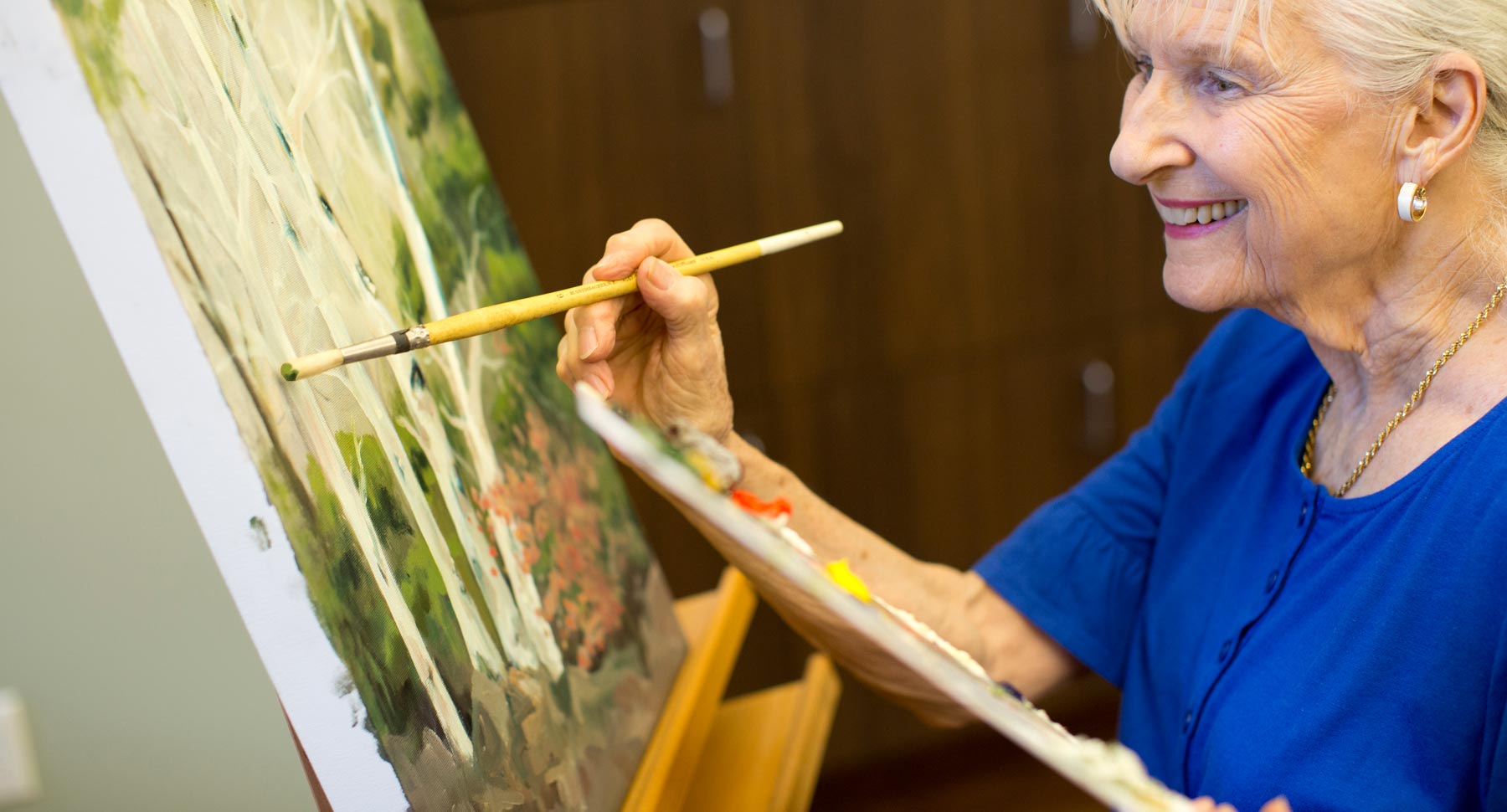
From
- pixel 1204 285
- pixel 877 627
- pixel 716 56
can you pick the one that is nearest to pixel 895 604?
pixel 1204 285

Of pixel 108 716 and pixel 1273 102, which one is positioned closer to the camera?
pixel 1273 102

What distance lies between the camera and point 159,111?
26.7 inches

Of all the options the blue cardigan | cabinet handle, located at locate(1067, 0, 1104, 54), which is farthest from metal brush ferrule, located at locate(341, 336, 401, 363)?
cabinet handle, located at locate(1067, 0, 1104, 54)

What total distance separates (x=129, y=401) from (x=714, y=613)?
63 centimetres

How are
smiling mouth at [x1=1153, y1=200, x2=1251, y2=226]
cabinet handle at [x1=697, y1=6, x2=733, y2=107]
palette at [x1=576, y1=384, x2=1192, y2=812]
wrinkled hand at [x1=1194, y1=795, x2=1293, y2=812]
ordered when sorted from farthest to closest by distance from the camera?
cabinet handle at [x1=697, y1=6, x2=733, y2=107] → smiling mouth at [x1=1153, y1=200, x2=1251, y2=226] → wrinkled hand at [x1=1194, y1=795, x2=1293, y2=812] → palette at [x1=576, y1=384, x2=1192, y2=812]

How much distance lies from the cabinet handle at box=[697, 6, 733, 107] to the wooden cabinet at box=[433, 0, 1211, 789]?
11mm

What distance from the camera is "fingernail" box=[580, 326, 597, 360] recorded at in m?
0.94

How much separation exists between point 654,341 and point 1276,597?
0.57 metres

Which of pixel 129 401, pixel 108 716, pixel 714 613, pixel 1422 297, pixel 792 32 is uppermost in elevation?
pixel 792 32

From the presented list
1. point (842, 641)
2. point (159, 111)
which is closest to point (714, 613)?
point (842, 641)

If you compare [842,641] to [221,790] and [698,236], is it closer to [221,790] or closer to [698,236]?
[221,790]

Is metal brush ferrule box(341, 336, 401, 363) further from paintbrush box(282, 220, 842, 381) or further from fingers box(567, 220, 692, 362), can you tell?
fingers box(567, 220, 692, 362)

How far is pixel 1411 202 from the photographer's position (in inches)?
38.4

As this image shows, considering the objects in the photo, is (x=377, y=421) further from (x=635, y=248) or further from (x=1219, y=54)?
(x=1219, y=54)
